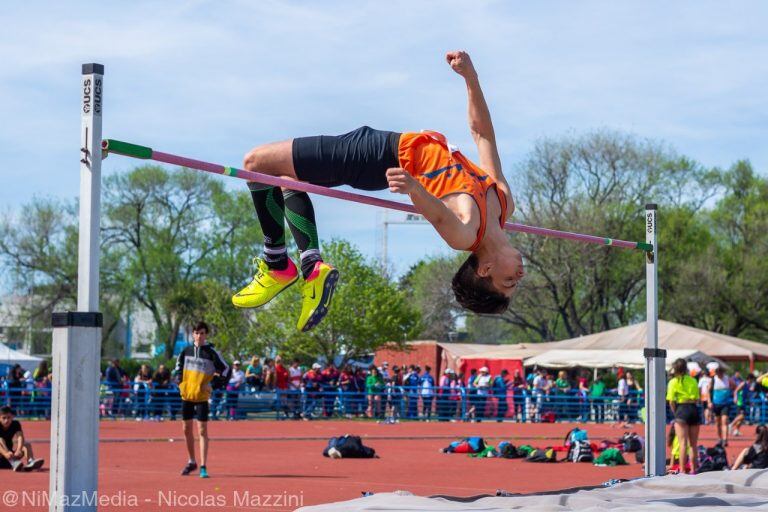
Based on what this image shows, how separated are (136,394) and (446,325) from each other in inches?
1039

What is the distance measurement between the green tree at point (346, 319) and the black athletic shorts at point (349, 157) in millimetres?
26001

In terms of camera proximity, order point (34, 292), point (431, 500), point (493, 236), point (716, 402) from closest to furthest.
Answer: point (493, 236) → point (431, 500) → point (716, 402) → point (34, 292)

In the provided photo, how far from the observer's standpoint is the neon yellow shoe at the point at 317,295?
5.39 metres

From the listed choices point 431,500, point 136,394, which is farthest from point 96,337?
point 136,394

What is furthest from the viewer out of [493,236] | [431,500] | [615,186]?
[615,186]

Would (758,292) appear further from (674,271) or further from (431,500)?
(431,500)

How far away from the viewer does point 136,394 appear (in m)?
21.2

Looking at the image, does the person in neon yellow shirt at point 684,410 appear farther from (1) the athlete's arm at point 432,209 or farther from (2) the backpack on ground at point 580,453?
(1) the athlete's arm at point 432,209

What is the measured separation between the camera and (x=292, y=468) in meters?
12.6

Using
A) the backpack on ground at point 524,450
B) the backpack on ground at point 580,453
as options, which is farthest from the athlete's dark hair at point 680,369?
the backpack on ground at point 524,450

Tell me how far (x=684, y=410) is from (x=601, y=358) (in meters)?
15.4

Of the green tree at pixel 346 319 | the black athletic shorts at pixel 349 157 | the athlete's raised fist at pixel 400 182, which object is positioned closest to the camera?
the athlete's raised fist at pixel 400 182

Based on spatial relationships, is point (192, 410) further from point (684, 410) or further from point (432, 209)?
point (432, 209)

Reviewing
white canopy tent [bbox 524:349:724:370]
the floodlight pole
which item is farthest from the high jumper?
white canopy tent [bbox 524:349:724:370]
